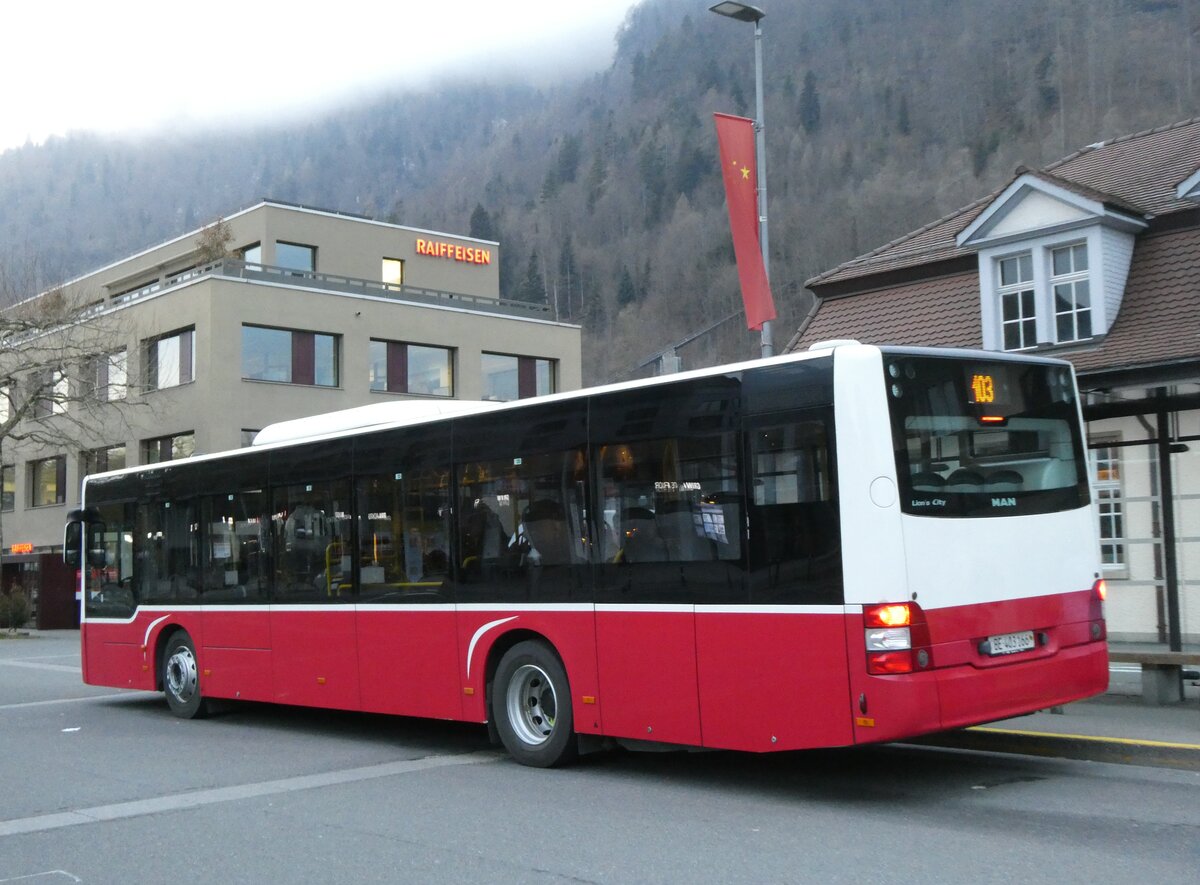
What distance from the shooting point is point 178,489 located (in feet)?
48.9

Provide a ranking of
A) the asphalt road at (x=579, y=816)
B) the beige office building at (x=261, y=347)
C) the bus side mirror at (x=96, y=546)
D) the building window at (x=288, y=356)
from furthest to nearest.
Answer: the building window at (x=288, y=356), the beige office building at (x=261, y=347), the bus side mirror at (x=96, y=546), the asphalt road at (x=579, y=816)

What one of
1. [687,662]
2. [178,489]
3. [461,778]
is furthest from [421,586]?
[178,489]

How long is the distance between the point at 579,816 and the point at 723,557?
195cm

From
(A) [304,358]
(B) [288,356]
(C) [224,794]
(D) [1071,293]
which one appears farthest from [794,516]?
(A) [304,358]

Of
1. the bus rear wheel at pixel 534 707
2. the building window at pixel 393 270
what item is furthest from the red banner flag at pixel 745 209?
the building window at pixel 393 270

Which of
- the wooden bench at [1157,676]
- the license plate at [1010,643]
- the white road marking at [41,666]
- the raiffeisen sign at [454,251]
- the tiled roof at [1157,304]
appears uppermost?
the raiffeisen sign at [454,251]

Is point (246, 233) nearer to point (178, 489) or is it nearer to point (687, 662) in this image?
point (178, 489)

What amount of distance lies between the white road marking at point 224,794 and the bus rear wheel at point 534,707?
56cm

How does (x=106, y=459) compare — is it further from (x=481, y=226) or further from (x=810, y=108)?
(x=810, y=108)

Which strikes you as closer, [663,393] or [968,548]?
[968,548]

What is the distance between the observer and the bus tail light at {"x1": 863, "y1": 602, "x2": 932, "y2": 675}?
309 inches

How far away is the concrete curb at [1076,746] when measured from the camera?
9195 mm

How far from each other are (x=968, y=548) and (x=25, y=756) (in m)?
8.57

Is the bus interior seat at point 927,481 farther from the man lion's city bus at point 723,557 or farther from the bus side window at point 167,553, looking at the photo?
the bus side window at point 167,553
